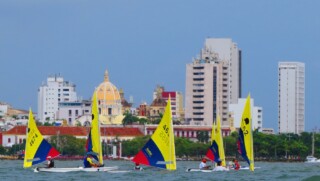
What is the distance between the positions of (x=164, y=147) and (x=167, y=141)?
1.53 ft

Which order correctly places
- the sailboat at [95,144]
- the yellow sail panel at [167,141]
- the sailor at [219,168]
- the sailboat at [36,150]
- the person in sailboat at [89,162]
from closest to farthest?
the yellow sail panel at [167,141], the sailboat at [95,144], the person in sailboat at [89,162], the sailboat at [36,150], the sailor at [219,168]

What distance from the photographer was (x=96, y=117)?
101938 millimetres

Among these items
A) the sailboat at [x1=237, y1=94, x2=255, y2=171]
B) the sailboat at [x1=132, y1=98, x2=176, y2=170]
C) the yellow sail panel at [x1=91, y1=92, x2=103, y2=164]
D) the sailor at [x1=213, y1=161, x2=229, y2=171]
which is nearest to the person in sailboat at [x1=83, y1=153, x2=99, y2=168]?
the yellow sail panel at [x1=91, y1=92, x2=103, y2=164]

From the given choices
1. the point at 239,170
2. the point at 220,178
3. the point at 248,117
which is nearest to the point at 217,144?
the point at 239,170

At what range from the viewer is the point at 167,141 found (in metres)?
98.4

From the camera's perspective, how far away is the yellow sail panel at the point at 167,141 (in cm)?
9806

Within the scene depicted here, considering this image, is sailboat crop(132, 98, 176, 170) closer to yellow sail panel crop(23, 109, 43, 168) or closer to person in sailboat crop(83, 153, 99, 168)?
person in sailboat crop(83, 153, 99, 168)

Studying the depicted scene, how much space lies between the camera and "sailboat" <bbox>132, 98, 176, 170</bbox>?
322 feet

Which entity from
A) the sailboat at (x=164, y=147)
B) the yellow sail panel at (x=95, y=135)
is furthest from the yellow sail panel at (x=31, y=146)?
the sailboat at (x=164, y=147)

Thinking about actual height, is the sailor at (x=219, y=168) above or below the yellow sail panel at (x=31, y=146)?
below

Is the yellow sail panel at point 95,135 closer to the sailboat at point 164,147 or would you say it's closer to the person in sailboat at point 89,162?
the person in sailboat at point 89,162

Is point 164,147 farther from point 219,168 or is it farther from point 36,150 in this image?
point 36,150

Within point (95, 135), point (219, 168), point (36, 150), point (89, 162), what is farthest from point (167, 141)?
point (36, 150)

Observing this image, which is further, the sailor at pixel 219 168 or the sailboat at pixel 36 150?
the sailor at pixel 219 168
